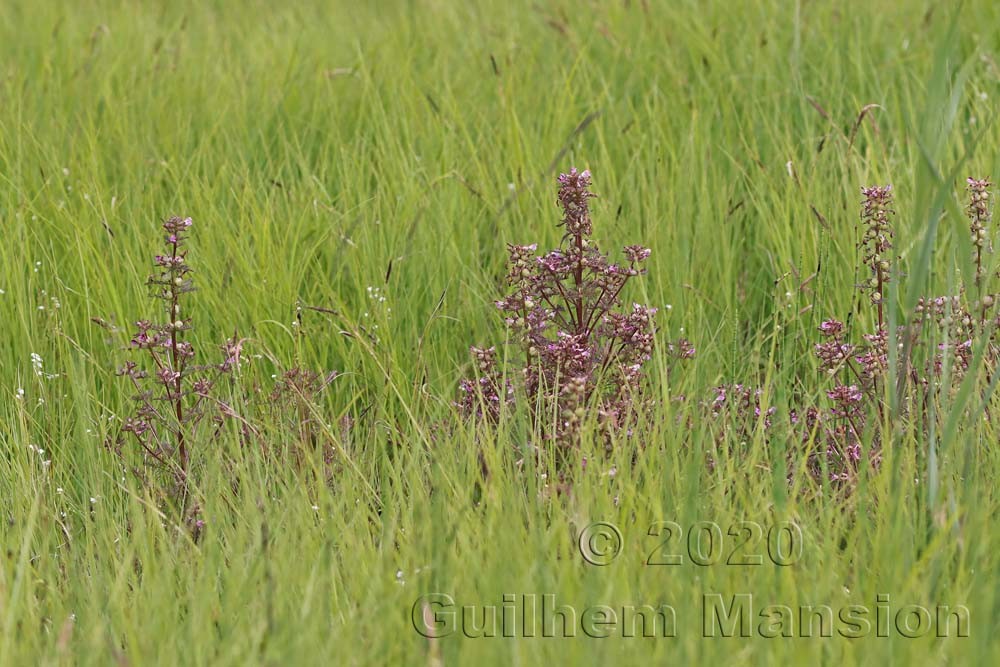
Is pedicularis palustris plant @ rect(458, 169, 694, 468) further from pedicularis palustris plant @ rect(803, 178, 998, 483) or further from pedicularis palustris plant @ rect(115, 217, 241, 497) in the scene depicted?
pedicularis palustris plant @ rect(115, 217, 241, 497)

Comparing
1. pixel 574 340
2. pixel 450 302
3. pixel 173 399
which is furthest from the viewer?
pixel 450 302

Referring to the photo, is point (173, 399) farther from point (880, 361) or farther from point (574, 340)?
point (880, 361)

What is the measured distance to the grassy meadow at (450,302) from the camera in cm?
184

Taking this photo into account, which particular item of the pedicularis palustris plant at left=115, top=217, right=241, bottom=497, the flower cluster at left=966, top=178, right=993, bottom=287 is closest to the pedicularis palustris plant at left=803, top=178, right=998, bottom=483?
the flower cluster at left=966, top=178, right=993, bottom=287

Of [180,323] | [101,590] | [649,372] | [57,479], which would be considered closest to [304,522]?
[101,590]

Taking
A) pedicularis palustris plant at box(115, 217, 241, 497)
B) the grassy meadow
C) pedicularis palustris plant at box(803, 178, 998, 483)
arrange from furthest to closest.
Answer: pedicularis palustris plant at box(115, 217, 241, 497)
pedicularis palustris plant at box(803, 178, 998, 483)
the grassy meadow

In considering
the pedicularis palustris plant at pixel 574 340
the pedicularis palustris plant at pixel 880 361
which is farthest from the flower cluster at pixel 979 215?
the pedicularis palustris plant at pixel 574 340

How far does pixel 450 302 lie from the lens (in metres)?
3.12

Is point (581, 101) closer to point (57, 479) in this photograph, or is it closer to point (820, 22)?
point (820, 22)

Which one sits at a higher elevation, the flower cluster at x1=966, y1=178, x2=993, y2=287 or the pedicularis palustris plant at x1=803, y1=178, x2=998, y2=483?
the flower cluster at x1=966, y1=178, x2=993, y2=287

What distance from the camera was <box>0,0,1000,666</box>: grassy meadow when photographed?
1840 mm

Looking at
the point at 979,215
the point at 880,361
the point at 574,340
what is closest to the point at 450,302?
the point at 574,340

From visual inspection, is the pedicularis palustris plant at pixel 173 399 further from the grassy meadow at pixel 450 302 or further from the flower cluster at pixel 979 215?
the flower cluster at pixel 979 215

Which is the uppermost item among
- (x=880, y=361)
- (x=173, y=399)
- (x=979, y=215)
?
(x=979, y=215)
